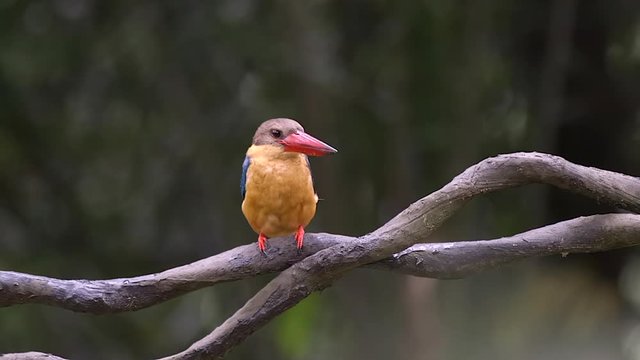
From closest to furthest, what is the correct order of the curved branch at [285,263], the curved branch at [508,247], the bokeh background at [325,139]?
the curved branch at [285,263], the curved branch at [508,247], the bokeh background at [325,139]

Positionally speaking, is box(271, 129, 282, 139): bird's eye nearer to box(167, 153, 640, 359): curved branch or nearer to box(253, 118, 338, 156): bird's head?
box(253, 118, 338, 156): bird's head

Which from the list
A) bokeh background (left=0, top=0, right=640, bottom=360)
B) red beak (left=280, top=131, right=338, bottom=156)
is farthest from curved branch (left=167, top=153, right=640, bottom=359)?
bokeh background (left=0, top=0, right=640, bottom=360)

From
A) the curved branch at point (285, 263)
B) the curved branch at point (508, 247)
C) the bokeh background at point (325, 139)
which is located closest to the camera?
A: the curved branch at point (285, 263)

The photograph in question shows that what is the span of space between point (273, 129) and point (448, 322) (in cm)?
131

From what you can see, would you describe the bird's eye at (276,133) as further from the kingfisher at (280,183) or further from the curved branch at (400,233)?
the curved branch at (400,233)

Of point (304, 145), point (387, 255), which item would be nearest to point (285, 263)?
point (387, 255)

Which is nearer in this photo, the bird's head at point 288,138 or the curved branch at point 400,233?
the curved branch at point 400,233

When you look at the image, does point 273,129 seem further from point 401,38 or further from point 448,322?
point 401,38

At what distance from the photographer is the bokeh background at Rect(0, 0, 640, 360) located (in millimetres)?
2752

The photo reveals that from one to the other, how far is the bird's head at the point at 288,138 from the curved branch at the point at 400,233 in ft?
1.01

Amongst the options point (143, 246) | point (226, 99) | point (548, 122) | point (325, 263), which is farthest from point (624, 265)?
point (325, 263)

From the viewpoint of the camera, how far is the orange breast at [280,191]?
5.18 ft

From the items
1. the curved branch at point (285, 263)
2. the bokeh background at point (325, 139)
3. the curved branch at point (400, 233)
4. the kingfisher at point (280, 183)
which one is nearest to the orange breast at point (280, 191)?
the kingfisher at point (280, 183)

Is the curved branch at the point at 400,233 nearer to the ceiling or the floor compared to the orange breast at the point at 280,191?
nearer to the floor
